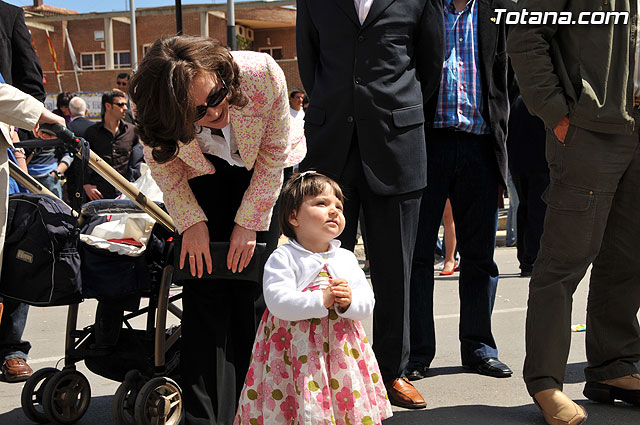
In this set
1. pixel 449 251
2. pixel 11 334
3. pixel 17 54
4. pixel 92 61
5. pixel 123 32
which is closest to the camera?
pixel 11 334

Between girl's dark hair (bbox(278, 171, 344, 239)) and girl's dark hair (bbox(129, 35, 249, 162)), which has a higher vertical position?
girl's dark hair (bbox(129, 35, 249, 162))

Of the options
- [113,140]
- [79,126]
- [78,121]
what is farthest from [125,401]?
[78,121]

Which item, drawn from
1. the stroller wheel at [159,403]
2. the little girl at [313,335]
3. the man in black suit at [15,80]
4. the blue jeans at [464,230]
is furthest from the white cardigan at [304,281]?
the man in black suit at [15,80]

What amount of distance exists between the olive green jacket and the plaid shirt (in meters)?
0.80

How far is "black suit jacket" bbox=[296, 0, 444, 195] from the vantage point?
432 centimetres

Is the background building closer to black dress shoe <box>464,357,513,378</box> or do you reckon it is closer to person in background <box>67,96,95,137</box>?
person in background <box>67,96,95,137</box>

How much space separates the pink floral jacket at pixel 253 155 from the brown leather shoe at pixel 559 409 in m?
1.52

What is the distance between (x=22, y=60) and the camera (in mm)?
5742

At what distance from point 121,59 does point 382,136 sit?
2048 inches

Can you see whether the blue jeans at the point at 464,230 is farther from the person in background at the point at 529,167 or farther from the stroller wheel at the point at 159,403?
the person in background at the point at 529,167

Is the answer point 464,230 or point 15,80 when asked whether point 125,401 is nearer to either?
point 464,230

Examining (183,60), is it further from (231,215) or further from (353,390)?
(353,390)

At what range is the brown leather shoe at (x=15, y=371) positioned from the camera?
5160 millimetres

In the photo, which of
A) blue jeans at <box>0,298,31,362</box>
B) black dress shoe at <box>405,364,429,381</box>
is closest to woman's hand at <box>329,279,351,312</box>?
black dress shoe at <box>405,364,429,381</box>
